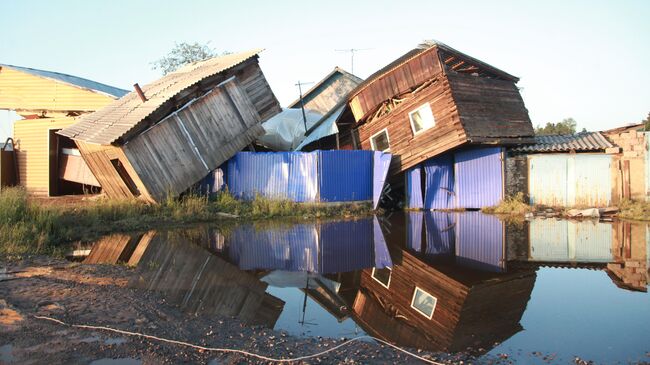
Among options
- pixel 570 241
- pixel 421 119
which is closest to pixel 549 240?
pixel 570 241

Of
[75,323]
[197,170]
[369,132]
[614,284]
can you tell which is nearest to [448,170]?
[369,132]

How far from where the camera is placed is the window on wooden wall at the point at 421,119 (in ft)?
54.9

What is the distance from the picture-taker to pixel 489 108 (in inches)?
658

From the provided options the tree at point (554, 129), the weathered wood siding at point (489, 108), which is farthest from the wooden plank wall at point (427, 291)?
the tree at point (554, 129)

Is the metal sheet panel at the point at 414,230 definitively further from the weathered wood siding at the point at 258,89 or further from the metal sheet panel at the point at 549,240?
the weathered wood siding at the point at 258,89

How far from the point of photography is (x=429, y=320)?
19.1 ft

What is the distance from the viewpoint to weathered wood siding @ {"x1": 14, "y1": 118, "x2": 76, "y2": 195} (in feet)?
61.0

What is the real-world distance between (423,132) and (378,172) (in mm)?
2165

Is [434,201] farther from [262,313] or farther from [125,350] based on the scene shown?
[125,350]

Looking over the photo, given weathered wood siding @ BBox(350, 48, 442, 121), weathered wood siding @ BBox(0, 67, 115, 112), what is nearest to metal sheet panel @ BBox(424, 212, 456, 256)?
weathered wood siding @ BBox(350, 48, 442, 121)

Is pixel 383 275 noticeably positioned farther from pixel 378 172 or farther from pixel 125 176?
pixel 125 176

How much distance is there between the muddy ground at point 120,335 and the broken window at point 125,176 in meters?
8.45

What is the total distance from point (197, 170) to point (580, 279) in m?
11.5

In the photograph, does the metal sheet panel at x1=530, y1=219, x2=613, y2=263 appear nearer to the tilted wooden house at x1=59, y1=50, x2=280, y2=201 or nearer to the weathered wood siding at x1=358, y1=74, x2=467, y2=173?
the weathered wood siding at x1=358, y1=74, x2=467, y2=173
